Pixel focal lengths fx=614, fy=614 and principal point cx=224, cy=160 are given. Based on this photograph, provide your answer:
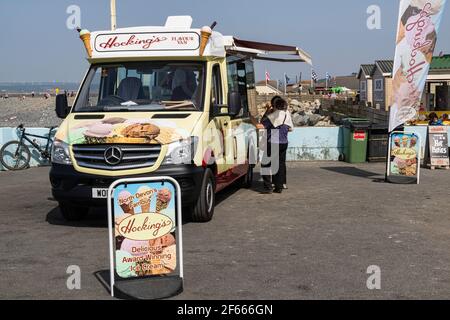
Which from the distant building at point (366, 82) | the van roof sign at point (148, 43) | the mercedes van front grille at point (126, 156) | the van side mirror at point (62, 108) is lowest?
the mercedes van front grille at point (126, 156)

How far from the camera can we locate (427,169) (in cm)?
1423

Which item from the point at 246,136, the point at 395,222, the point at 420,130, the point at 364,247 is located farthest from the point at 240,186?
the point at 420,130

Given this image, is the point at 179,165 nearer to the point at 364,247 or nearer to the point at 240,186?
the point at 364,247

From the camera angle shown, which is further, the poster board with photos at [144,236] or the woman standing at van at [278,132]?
the woman standing at van at [278,132]

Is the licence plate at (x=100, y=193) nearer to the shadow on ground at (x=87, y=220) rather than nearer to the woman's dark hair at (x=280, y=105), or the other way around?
the shadow on ground at (x=87, y=220)

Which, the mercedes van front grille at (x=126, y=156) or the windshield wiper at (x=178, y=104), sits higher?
the windshield wiper at (x=178, y=104)

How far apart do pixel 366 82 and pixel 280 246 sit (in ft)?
150

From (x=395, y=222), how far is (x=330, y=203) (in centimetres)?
165

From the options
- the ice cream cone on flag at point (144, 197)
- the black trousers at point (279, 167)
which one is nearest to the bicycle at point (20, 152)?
the black trousers at point (279, 167)

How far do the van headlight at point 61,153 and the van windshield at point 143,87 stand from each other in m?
0.84

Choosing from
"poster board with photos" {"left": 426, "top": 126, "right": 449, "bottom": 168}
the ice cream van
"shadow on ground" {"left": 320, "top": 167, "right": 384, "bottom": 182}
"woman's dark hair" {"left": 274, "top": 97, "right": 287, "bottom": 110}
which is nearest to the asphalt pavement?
the ice cream van


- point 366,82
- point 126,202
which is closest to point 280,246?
point 126,202

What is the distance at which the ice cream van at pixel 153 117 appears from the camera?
7.82 metres

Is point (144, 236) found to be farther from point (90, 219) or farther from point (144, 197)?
point (90, 219)
